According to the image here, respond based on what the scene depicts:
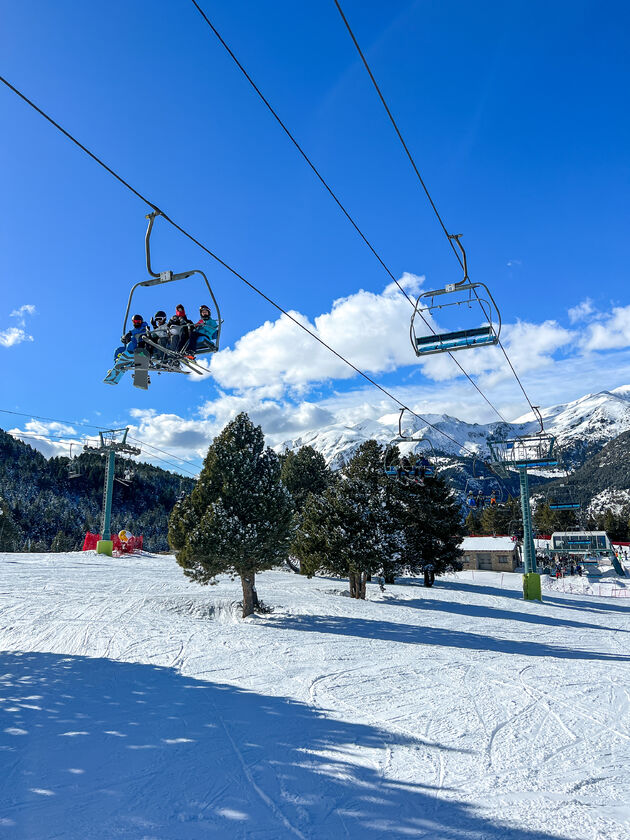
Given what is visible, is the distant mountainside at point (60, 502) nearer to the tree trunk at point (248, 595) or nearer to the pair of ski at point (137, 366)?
the tree trunk at point (248, 595)

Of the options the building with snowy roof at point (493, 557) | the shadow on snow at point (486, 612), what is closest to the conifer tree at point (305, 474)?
the shadow on snow at point (486, 612)

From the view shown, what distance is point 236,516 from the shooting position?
22.2 meters

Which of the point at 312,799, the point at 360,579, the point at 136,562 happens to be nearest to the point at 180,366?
the point at 312,799

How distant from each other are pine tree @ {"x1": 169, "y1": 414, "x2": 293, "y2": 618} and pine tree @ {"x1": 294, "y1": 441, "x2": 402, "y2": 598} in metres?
5.69

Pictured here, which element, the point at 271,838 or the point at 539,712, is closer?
the point at 271,838

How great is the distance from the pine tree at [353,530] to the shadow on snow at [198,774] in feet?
53.6

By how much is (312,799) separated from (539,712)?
6.07 metres

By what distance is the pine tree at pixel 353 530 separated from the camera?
90.2 feet

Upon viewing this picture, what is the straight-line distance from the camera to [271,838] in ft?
20.0

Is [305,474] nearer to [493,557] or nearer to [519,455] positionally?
[519,455]

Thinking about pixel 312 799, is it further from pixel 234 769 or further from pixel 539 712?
pixel 539 712

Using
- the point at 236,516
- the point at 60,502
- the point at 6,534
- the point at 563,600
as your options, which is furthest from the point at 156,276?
the point at 60,502

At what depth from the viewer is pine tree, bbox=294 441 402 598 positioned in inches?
1082

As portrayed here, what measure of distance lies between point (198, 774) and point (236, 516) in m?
14.7
